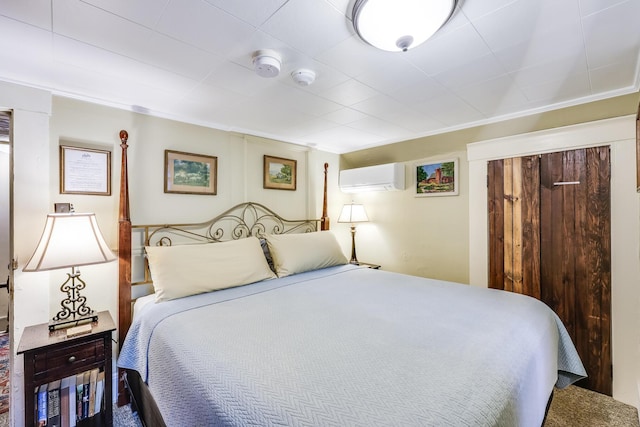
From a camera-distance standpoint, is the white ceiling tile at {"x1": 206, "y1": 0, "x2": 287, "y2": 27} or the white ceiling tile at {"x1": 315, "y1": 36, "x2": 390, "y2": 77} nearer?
the white ceiling tile at {"x1": 206, "y1": 0, "x2": 287, "y2": 27}

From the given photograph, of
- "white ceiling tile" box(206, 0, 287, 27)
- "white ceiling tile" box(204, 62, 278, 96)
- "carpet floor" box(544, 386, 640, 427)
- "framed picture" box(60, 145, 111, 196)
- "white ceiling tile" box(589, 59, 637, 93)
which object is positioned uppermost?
"white ceiling tile" box(589, 59, 637, 93)

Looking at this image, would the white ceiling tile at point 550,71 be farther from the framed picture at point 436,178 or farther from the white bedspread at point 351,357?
the white bedspread at point 351,357

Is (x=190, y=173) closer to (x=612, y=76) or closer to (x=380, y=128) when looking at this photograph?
(x=380, y=128)

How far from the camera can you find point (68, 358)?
5.34 feet

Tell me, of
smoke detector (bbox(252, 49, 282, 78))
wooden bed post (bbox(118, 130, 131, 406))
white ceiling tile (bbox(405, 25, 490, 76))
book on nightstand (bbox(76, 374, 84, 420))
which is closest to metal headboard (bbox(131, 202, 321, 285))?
wooden bed post (bbox(118, 130, 131, 406))

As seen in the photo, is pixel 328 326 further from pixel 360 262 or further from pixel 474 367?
pixel 360 262

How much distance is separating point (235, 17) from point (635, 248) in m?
2.98

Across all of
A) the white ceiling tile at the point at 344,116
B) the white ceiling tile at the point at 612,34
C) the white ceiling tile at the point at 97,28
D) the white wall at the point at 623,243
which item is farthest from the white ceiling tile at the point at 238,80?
the white wall at the point at 623,243

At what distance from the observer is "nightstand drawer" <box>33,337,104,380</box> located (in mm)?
1549

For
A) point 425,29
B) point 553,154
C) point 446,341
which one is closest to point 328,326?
point 446,341

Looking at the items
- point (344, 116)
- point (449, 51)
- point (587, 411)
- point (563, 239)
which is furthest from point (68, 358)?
point (563, 239)

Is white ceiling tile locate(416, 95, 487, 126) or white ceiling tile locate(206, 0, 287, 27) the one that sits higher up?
white ceiling tile locate(416, 95, 487, 126)

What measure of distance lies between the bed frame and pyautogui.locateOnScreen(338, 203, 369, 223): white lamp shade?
3.04 feet

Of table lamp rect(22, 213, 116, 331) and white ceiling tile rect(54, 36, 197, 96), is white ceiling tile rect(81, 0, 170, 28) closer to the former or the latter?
white ceiling tile rect(54, 36, 197, 96)
